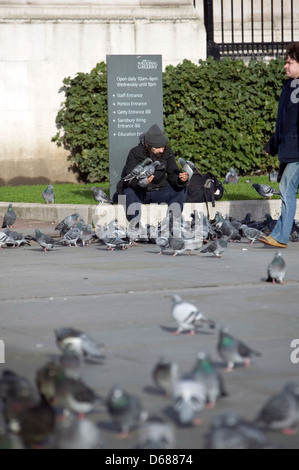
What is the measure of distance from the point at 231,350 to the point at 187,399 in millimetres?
921

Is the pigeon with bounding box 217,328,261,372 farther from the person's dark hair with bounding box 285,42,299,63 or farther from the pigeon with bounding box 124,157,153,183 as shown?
the pigeon with bounding box 124,157,153,183

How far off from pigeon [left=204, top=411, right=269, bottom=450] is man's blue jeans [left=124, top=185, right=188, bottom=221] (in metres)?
7.97

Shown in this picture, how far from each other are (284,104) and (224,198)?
344 cm

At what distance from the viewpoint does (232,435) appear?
12.1 ft

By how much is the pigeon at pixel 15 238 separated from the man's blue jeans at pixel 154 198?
1.41m

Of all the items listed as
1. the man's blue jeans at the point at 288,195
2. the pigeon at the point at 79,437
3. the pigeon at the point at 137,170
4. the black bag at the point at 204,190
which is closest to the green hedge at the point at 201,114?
the black bag at the point at 204,190

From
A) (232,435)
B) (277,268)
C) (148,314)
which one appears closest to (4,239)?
(277,268)

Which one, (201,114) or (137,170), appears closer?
(137,170)

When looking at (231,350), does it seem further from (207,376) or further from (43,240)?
(43,240)

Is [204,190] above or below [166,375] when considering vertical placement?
above

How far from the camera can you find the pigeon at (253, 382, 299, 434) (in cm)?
398

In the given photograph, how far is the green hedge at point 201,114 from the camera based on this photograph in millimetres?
17391

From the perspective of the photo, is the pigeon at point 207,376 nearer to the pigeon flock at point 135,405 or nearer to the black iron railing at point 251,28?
the pigeon flock at point 135,405

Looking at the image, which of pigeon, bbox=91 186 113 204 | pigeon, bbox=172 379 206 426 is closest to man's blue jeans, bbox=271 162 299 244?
pigeon, bbox=91 186 113 204
